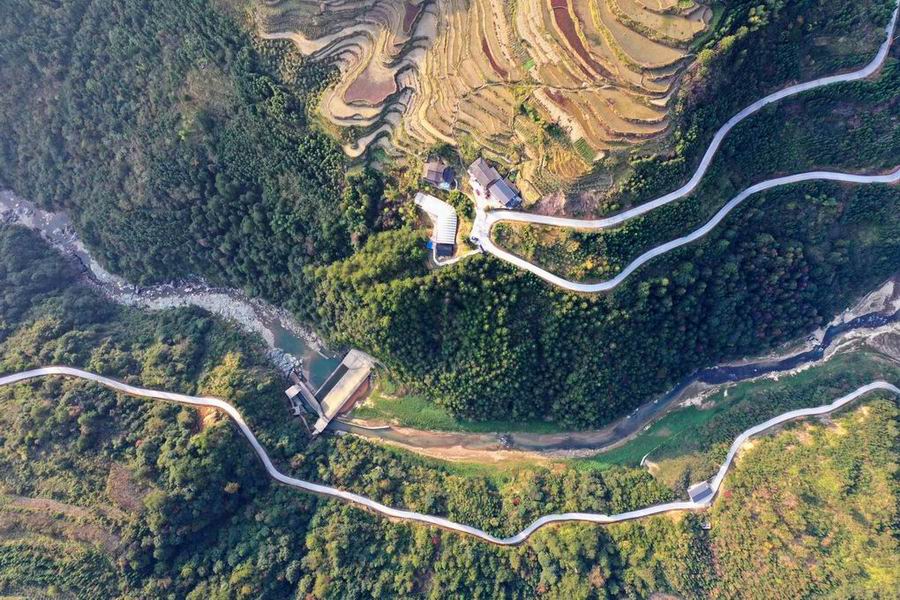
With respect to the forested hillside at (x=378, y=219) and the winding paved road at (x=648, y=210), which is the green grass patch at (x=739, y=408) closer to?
the forested hillside at (x=378, y=219)

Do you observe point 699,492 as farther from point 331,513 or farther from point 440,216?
point 440,216

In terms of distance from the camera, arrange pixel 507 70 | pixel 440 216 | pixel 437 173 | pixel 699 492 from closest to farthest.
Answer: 1. pixel 507 70
2. pixel 437 173
3. pixel 440 216
4. pixel 699 492

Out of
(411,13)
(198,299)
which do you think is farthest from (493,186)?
(198,299)

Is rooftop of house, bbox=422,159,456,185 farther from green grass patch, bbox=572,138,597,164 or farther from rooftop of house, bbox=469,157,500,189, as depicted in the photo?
green grass patch, bbox=572,138,597,164

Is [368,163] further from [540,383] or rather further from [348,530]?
[348,530]

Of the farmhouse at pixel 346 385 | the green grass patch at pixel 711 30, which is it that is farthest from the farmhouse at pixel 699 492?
the green grass patch at pixel 711 30

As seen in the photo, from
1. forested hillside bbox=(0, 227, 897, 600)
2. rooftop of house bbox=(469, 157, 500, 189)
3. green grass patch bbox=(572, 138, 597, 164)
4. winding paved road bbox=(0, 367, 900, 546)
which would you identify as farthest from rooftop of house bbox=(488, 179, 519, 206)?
winding paved road bbox=(0, 367, 900, 546)

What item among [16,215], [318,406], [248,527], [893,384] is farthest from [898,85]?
[16,215]
